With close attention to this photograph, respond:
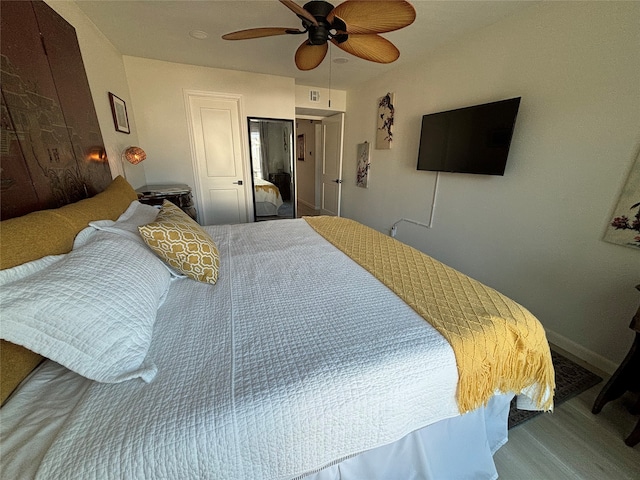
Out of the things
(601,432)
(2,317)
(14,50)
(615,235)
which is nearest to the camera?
(2,317)

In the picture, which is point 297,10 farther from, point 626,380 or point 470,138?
point 626,380

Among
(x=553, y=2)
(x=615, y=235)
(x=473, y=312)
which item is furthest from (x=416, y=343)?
(x=553, y=2)

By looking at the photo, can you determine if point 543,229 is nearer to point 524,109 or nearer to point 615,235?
point 615,235

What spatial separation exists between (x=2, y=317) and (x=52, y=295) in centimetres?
9

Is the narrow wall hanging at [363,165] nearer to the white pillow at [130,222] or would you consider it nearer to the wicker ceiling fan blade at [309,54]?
the wicker ceiling fan blade at [309,54]

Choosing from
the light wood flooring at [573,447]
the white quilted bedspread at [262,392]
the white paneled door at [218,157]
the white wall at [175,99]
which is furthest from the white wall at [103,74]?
the light wood flooring at [573,447]

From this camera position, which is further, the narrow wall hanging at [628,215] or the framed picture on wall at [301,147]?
the framed picture on wall at [301,147]

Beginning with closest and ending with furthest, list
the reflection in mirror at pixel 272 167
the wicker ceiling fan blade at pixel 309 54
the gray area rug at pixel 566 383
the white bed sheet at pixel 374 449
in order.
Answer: the white bed sheet at pixel 374 449, the gray area rug at pixel 566 383, the wicker ceiling fan blade at pixel 309 54, the reflection in mirror at pixel 272 167

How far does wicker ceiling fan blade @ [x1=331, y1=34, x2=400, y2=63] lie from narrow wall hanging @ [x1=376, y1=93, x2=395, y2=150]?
5.03 ft

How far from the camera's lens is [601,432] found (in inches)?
50.6

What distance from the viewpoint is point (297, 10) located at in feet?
4.22

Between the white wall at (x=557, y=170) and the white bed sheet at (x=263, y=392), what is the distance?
159cm

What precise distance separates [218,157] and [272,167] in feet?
2.65

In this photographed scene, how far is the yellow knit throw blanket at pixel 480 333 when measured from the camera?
2.83 ft
